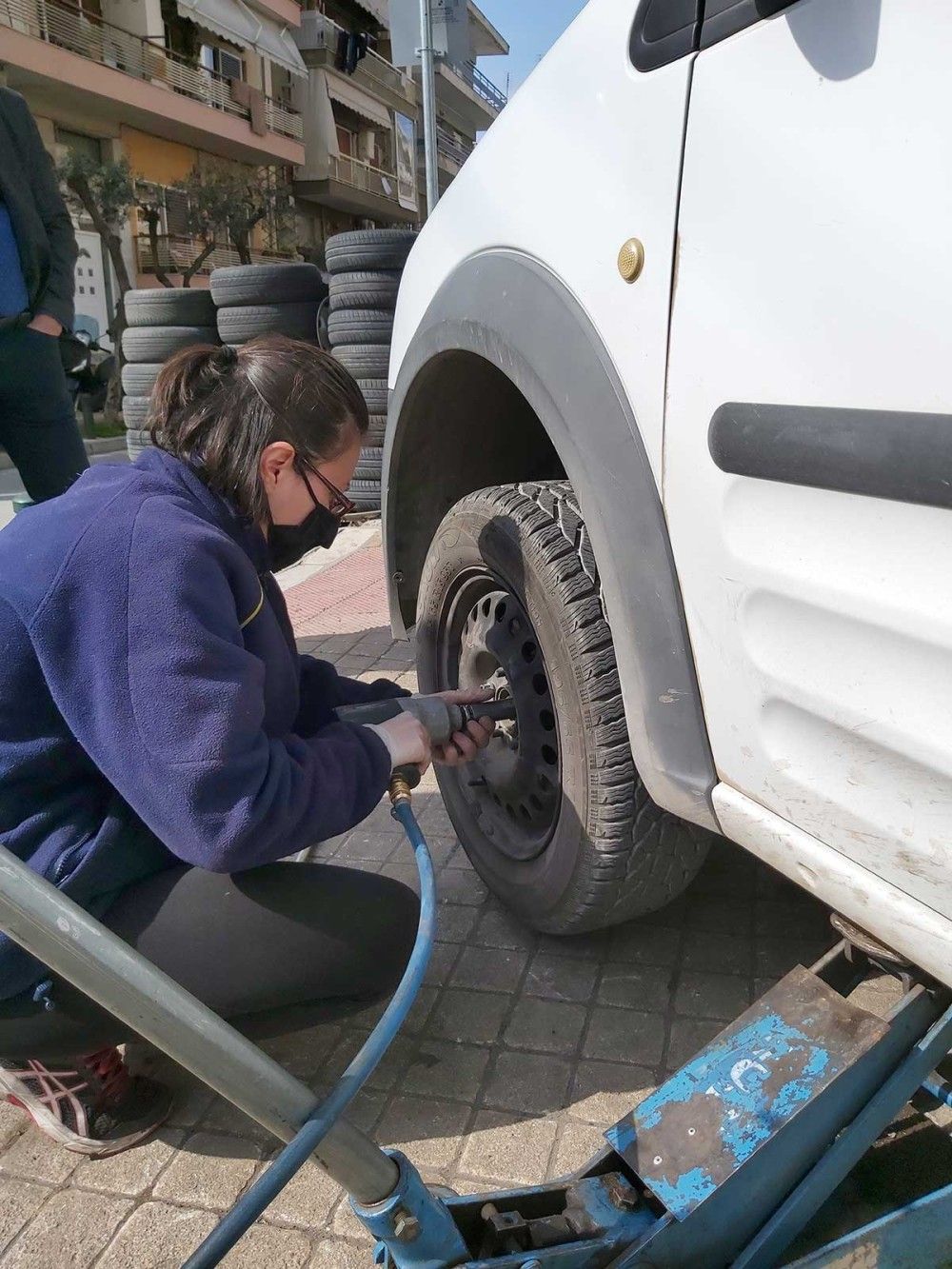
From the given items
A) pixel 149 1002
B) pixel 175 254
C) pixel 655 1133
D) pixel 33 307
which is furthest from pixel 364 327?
pixel 175 254

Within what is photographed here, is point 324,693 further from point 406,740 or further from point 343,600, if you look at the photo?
point 343,600

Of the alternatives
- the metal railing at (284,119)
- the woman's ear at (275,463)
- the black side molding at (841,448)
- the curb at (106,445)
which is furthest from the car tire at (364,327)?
the metal railing at (284,119)

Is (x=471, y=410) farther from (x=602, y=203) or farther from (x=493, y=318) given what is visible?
(x=602, y=203)

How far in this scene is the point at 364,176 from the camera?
32.0 meters

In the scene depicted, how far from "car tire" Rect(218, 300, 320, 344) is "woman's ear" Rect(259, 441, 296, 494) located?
561 cm

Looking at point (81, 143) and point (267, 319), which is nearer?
point (267, 319)

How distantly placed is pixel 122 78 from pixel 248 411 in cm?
2177

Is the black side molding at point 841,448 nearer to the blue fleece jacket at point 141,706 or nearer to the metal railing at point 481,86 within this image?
the blue fleece jacket at point 141,706

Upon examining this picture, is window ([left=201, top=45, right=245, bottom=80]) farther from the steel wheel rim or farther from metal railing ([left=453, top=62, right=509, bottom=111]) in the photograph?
the steel wheel rim

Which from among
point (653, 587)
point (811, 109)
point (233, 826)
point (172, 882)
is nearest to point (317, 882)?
point (172, 882)

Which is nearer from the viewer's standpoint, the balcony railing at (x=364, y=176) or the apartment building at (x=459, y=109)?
the balcony railing at (x=364, y=176)

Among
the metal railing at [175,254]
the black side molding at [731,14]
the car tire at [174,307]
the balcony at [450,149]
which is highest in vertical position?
the balcony at [450,149]

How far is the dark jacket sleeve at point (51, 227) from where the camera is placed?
132 inches

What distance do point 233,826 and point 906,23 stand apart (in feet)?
4.06
